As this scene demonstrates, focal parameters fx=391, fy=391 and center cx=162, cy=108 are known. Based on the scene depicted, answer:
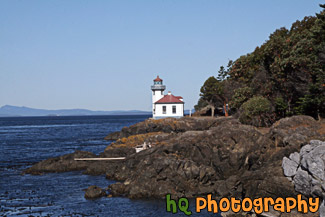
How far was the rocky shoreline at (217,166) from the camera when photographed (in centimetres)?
2444

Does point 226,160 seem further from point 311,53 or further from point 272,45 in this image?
point 272,45

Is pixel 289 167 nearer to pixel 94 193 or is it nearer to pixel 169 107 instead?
pixel 94 193

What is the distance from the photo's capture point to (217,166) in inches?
1187

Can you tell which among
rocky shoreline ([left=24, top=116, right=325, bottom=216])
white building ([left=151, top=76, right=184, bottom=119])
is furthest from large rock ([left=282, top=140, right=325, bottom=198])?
white building ([left=151, top=76, right=184, bottom=119])

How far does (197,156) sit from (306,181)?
35.2ft

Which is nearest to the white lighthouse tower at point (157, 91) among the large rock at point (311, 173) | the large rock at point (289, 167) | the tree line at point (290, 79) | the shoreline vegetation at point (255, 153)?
the tree line at point (290, 79)

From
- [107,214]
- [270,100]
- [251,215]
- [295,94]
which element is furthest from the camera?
[270,100]

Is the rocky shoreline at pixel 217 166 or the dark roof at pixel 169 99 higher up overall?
the dark roof at pixel 169 99

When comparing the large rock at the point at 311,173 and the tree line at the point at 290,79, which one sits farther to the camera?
the tree line at the point at 290,79

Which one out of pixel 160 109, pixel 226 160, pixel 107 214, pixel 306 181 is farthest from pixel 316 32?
pixel 160 109

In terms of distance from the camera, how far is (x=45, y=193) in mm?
29234

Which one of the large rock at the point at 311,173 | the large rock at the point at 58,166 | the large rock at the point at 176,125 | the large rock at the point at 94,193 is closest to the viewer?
the large rock at the point at 311,173

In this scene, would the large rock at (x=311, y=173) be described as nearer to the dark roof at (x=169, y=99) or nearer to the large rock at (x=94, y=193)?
the large rock at (x=94, y=193)

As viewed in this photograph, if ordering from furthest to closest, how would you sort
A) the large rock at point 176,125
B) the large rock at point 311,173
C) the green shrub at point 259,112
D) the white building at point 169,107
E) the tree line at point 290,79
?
the white building at point 169,107, the large rock at point 176,125, the green shrub at point 259,112, the tree line at point 290,79, the large rock at point 311,173
